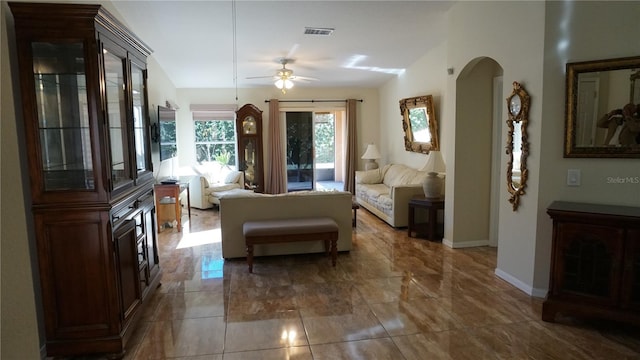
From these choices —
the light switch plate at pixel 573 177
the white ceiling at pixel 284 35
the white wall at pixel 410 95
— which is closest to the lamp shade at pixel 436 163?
the white wall at pixel 410 95

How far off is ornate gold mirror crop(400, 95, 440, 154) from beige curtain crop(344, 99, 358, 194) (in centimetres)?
164

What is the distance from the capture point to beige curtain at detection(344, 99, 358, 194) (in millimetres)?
8914

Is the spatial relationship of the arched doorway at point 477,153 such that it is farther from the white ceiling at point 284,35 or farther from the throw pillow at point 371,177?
the throw pillow at point 371,177

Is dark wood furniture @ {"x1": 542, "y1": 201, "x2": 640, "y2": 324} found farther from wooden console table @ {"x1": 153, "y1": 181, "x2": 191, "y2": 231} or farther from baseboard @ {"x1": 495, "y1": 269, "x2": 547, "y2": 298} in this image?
wooden console table @ {"x1": 153, "y1": 181, "x2": 191, "y2": 231}

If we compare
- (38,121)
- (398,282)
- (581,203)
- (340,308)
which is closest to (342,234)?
(398,282)

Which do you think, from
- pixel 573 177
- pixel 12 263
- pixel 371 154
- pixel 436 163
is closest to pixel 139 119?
pixel 12 263

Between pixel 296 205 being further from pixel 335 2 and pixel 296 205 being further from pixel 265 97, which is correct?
pixel 265 97

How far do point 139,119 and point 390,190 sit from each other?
413 cm

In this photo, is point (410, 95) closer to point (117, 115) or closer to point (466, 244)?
point (466, 244)

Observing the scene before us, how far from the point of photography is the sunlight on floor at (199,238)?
5343 mm

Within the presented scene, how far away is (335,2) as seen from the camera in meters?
4.35

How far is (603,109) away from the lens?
3.13 metres

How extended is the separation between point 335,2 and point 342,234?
8.55 ft

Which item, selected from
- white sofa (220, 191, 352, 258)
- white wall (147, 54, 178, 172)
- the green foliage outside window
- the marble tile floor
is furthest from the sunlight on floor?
the green foliage outside window
